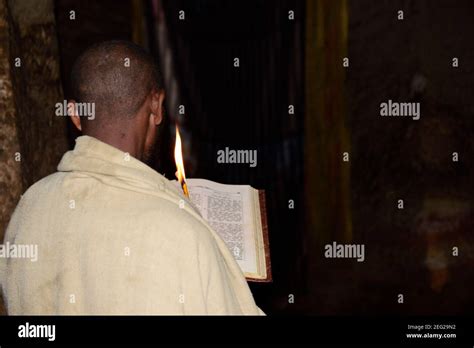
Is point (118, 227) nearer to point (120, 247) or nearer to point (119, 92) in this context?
point (120, 247)

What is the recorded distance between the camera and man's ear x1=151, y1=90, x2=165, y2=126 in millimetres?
1706

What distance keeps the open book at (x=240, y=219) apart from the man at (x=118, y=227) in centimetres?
19

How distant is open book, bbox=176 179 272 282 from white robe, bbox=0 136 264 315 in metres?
0.22

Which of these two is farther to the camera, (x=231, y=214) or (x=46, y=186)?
(x=231, y=214)

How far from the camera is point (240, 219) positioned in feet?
6.58

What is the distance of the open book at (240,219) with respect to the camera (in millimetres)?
1929

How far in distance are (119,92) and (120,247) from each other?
37cm

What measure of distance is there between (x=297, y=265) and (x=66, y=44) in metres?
2.37
